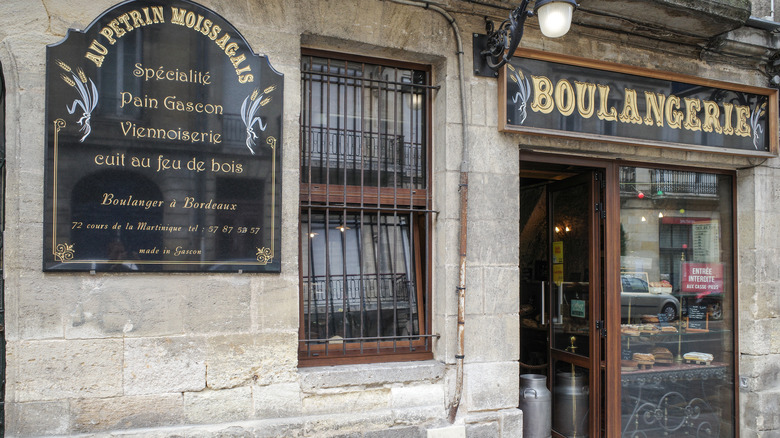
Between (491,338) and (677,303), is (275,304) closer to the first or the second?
(491,338)

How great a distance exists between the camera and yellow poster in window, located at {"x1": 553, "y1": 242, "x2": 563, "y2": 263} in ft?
18.5

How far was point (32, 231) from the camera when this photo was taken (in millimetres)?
3260

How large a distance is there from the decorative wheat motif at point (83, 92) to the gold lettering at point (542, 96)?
3.16m

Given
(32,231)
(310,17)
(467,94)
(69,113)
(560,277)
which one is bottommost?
(560,277)

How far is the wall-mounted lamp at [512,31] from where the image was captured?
12.1 feet

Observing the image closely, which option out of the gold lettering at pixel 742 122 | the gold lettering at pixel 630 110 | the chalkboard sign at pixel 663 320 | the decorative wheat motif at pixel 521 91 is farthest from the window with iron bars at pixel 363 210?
the gold lettering at pixel 742 122

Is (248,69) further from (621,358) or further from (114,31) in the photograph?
(621,358)

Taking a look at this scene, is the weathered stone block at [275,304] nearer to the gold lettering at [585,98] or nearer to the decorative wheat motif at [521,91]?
the decorative wheat motif at [521,91]

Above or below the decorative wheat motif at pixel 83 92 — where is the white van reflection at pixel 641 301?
below

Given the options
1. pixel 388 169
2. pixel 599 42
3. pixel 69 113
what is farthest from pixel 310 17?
pixel 599 42

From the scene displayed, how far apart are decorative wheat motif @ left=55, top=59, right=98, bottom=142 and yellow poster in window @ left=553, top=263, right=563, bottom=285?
4349 millimetres

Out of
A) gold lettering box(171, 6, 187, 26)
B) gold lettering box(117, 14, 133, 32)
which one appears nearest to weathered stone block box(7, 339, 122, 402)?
gold lettering box(117, 14, 133, 32)

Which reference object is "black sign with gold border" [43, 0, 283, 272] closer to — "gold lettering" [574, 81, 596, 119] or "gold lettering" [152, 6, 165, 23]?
"gold lettering" [152, 6, 165, 23]

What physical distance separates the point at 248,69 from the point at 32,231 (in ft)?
5.43
